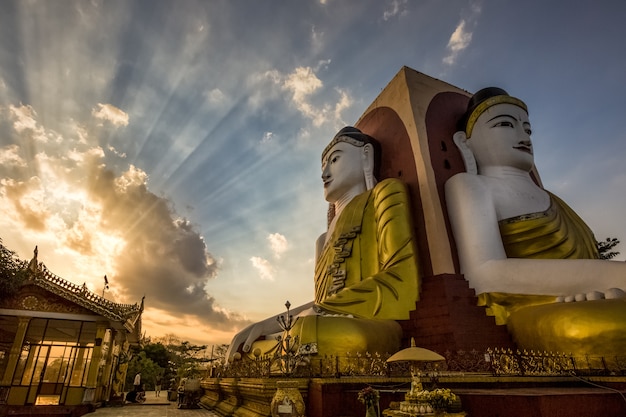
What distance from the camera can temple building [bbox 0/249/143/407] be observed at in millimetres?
11531

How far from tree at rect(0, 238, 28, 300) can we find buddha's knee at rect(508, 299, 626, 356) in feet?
47.1

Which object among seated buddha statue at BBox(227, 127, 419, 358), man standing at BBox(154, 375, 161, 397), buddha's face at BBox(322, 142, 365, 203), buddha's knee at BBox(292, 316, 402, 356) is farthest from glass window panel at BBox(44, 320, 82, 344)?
buddha's knee at BBox(292, 316, 402, 356)

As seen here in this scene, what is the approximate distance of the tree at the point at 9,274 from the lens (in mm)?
11508

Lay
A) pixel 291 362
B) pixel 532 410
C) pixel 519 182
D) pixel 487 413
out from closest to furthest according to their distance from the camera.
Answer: pixel 532 410 → pixel 487 413 → pixel 291 362 → pixel 519 182

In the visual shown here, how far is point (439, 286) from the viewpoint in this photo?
26.3 ft

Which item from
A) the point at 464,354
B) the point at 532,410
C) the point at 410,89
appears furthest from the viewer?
the point at 410,89

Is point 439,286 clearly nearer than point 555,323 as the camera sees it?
No

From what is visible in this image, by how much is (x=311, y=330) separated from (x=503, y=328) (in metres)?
4.04

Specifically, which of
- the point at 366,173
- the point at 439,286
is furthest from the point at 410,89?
the point at 439,286

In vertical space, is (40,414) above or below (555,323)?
below

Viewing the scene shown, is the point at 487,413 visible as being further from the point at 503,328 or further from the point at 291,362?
the point at 503,328

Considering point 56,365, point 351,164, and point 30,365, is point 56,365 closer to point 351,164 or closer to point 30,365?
point 30,365

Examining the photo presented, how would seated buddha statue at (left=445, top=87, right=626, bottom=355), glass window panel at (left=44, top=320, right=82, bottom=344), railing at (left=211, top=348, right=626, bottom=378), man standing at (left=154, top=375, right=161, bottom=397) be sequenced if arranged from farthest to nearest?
man standing at (left=154, top=375, right=161, bottom=397) → glass window panel at (left=44, top=320, right=82, bottom=344) → seated buddha statue at (left=445, top=87, right=626, bottom=355) → railing at (left=211, top=348, right=626, bottom=378)

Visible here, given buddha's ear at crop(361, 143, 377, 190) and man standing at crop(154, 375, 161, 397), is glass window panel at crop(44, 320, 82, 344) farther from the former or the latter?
buddha's ear at crop(361, 143, 377, 190)
